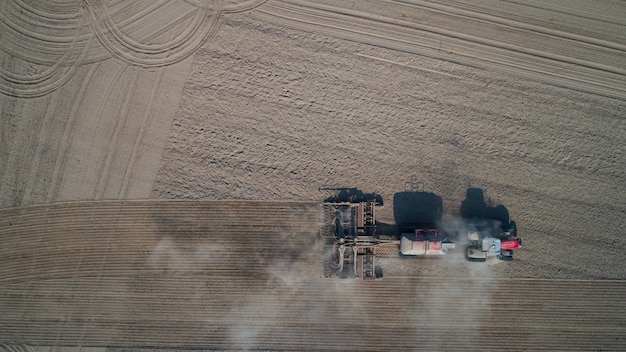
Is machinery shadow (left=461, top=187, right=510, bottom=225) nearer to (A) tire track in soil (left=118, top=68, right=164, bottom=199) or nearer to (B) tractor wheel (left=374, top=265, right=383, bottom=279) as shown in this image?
(B) tractor wheel (left=374, top=265, right=383, bottom=279)


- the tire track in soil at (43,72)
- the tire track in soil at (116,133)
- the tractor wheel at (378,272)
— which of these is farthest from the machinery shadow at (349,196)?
the tire track in soil at (43,72)

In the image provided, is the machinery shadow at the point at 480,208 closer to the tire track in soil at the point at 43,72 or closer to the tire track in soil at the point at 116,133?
the tire track in soil at the point at 116,133

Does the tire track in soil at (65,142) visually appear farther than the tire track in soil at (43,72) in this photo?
No

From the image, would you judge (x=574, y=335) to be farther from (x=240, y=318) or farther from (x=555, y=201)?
(x=240, y=318)

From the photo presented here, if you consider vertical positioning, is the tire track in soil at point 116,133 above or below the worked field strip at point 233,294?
above

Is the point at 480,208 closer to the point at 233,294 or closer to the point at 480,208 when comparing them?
the point at 480,208

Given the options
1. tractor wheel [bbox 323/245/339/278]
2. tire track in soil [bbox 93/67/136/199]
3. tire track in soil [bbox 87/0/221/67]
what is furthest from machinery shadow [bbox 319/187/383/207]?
tire track in soil [bbox 93/67/136/199]
